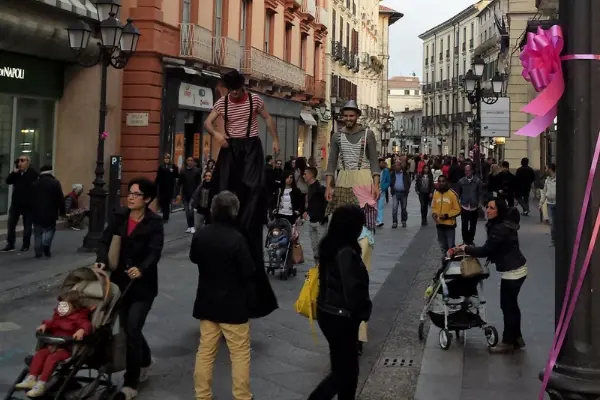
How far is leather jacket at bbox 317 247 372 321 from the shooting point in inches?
178

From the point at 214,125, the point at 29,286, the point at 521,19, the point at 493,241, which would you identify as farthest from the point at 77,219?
the point at 521,19

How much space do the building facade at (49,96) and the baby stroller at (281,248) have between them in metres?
7.50

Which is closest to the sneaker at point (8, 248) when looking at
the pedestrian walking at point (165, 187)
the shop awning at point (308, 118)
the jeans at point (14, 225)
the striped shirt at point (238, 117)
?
the jeans at point (14, 225)

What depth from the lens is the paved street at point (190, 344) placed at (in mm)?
5695

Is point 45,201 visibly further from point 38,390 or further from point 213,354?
point 213,354

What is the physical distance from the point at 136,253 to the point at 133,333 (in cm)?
60

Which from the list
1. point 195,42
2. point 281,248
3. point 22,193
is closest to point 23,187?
point 22,193

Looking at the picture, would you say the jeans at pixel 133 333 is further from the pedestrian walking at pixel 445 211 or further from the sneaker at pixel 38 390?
the pedestrian walking at pixel 445 211

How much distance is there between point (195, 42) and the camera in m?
21.8

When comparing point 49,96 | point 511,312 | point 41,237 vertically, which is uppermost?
point 49,96

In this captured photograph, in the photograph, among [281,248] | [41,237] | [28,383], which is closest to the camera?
[28,383]

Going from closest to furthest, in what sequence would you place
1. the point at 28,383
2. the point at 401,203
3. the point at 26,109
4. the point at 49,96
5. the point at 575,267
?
the point at 575,267, the point at 28,383, the point at 26,109, the point at 49,96, the point at 401,203

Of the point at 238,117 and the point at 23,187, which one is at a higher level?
the point at 238,117

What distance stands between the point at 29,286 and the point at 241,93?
5171mm
